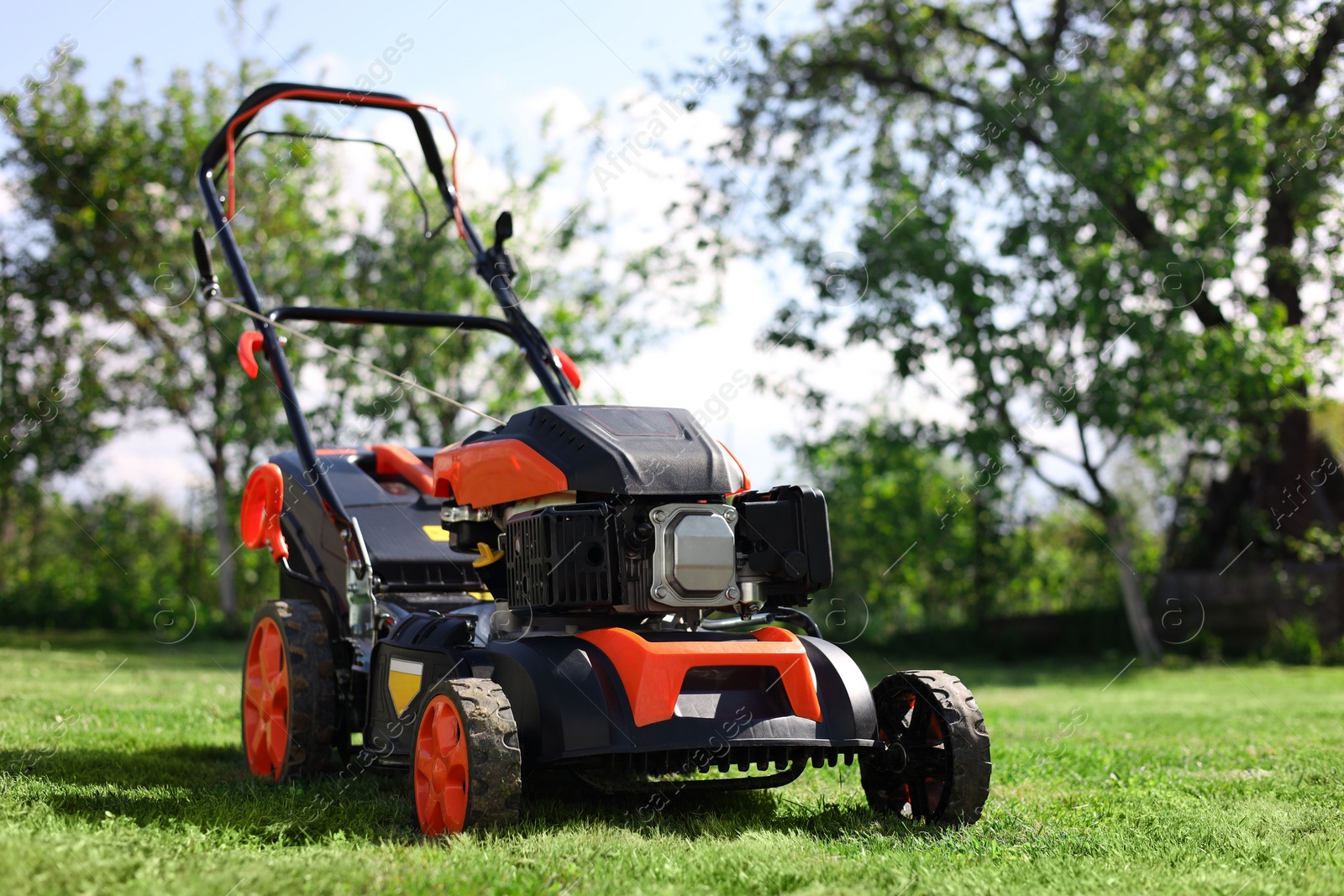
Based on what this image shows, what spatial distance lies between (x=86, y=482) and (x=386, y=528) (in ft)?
53.1

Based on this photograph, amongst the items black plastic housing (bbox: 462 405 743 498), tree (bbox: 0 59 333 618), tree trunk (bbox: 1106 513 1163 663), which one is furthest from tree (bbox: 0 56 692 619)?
black plastic housing (bbox: 462 405 743 498)

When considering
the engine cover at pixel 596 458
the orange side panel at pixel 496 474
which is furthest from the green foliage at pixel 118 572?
the engine cover at pixel 596 458

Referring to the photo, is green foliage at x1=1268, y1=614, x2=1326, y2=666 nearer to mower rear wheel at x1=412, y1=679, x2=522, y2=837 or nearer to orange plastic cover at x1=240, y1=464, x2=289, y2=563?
orange plastic cover at x1=240, y1=464, x2=289, y2=563

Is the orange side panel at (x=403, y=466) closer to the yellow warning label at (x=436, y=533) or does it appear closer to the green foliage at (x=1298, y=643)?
the yellow warning label at (x=436, y=533)

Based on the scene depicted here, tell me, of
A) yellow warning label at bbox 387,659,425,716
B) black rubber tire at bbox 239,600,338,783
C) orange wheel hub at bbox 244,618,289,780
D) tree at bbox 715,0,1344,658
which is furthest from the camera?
tree at bbox 715,0,1344,658

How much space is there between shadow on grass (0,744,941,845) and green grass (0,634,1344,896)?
0.05 feet

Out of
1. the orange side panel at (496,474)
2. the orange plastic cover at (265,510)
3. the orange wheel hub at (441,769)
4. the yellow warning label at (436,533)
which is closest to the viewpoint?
the orange wheel hub at (441,769)

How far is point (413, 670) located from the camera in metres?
4.59

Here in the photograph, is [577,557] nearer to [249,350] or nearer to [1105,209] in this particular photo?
[249,350]

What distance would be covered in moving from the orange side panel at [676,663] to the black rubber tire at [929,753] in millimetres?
423

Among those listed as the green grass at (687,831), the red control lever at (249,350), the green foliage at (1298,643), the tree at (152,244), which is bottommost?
Result: the green foliage at (1298,643)

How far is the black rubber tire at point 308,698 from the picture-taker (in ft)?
16.8

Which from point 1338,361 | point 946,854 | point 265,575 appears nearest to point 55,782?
point 946,854

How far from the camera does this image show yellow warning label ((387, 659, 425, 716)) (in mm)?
4547
